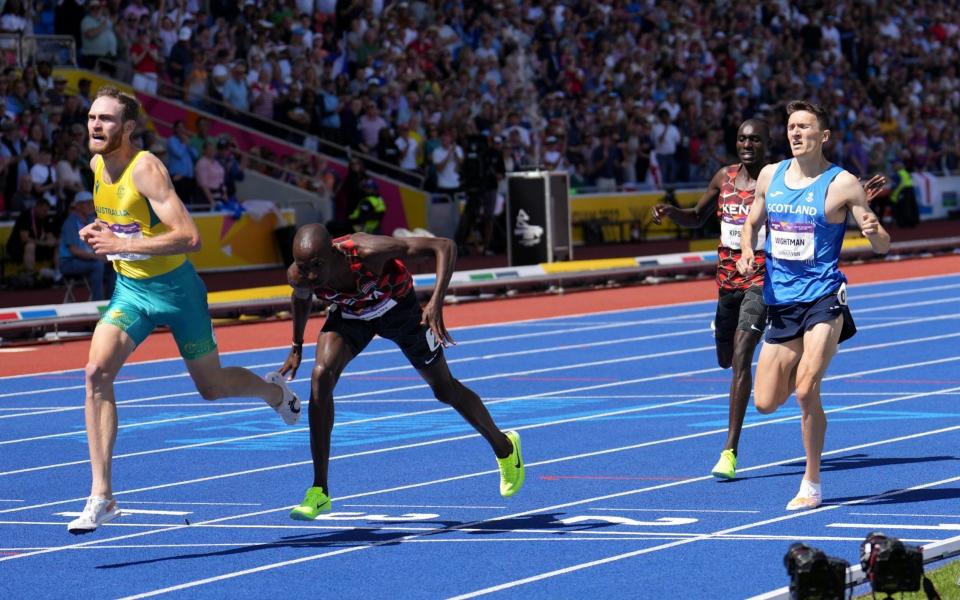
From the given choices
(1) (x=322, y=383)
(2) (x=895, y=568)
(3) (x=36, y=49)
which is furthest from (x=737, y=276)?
(3) (x=36, y=49)

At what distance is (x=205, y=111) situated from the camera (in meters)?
26.0

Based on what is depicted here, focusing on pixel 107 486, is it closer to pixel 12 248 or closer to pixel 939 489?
pixel 939 489

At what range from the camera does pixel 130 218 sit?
815 centimetres

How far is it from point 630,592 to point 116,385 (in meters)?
9.29

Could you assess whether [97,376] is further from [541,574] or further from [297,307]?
[541,574]

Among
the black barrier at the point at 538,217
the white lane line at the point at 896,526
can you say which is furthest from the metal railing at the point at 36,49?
the white lane line at the point at 896,526

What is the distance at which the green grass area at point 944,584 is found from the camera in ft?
20.4

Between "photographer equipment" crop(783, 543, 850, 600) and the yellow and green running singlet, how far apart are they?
417 centimetres

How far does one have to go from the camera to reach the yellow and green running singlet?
8.15 metres

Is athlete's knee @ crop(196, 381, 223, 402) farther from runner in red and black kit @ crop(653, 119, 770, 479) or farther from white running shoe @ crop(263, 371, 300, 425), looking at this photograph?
runner in red and black kit @ crop(653, 119, 770, 479)

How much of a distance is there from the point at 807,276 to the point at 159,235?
10.3ft

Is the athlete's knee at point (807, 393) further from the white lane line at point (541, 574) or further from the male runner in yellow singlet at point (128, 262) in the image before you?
the male runner in yellow singlet at point (128, 262)

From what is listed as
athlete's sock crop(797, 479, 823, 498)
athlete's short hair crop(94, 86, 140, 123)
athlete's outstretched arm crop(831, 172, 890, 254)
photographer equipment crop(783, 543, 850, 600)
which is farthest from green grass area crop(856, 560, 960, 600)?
athlete's short hair crop(94, 86, 140, 123)

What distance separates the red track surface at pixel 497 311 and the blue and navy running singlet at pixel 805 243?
951 cm
